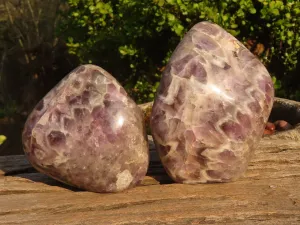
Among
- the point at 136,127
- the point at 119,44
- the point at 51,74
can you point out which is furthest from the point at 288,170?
the point at 51,74

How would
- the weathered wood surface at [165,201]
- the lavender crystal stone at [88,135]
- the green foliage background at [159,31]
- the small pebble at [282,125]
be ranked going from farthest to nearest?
the green foliage background at [159,31] → the small pebble at [282,125] → the lavender crystal stone at [88,135] → the weathered wood surface at [165,201]

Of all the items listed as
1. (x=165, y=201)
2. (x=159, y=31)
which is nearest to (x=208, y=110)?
(x=165, y=201)

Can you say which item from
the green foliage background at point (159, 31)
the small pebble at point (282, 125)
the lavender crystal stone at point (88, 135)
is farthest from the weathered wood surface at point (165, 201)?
the green foliage background at point (159, 31)

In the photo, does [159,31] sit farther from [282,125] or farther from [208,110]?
[208,110]

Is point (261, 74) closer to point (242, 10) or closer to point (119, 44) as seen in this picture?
point (242, 10)

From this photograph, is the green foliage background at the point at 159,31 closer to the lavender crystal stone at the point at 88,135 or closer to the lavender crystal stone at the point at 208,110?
the lavender crystal stone at the point at 208,110

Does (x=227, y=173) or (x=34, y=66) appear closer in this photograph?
(x=227, y=173)
